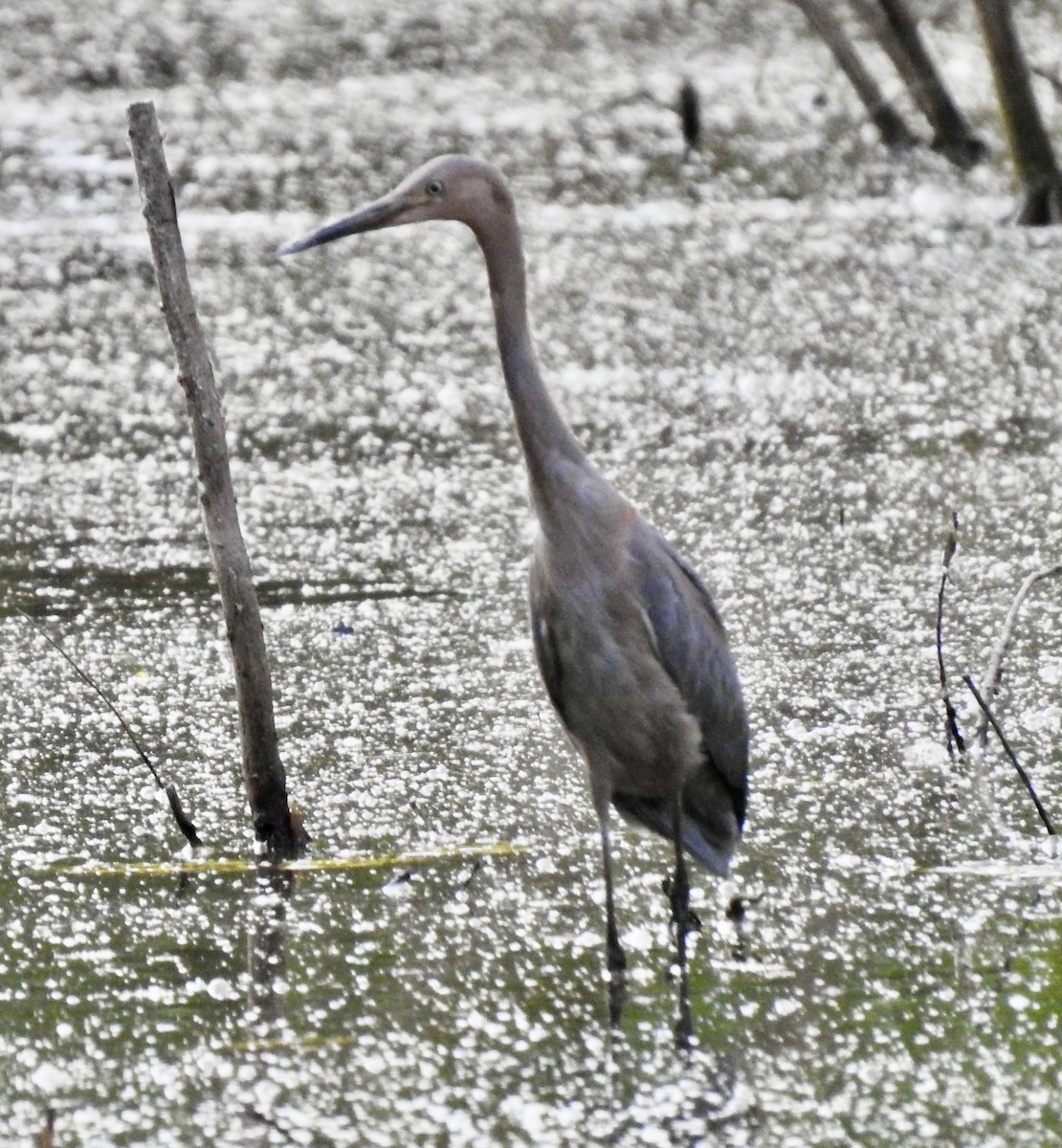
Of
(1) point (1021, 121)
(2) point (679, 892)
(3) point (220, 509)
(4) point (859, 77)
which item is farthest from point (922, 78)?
(2) point (679, 892)

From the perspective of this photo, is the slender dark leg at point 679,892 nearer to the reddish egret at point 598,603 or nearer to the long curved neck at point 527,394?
the reddish egret at point 598,603

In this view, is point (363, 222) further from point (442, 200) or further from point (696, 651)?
point (696, 651)

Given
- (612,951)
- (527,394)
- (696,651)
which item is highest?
(527,394)

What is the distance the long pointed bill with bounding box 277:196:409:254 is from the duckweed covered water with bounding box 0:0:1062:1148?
54.7 inches

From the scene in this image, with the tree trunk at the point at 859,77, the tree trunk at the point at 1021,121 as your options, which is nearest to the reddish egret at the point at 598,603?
the tree trunk at the point at 1021,121

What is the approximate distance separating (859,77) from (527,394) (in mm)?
10866

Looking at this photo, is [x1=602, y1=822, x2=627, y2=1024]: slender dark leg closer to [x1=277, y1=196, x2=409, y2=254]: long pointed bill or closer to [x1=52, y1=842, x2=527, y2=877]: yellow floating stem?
[x1=52, y1=842, x2=527, y2=877]: yellow floating stem

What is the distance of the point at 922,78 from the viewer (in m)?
14.7

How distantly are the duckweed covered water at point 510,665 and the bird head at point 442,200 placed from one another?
55.6 inches

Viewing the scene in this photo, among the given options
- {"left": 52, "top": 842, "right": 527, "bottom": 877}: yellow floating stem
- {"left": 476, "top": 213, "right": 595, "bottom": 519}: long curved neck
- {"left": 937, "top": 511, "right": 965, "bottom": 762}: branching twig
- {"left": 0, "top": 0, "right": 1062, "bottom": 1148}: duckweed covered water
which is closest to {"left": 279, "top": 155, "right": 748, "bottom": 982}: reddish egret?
{"left": 476, "top": 213, "right": 595, "bottom": 519}: long curved neck

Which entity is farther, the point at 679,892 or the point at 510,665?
the point at 510,665

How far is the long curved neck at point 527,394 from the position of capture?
450 cm

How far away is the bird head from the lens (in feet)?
15.0

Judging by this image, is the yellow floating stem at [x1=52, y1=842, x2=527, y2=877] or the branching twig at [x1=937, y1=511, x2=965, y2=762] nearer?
the yellow floating stem at [x1=52, y1=842, x2=527, y2=877]
